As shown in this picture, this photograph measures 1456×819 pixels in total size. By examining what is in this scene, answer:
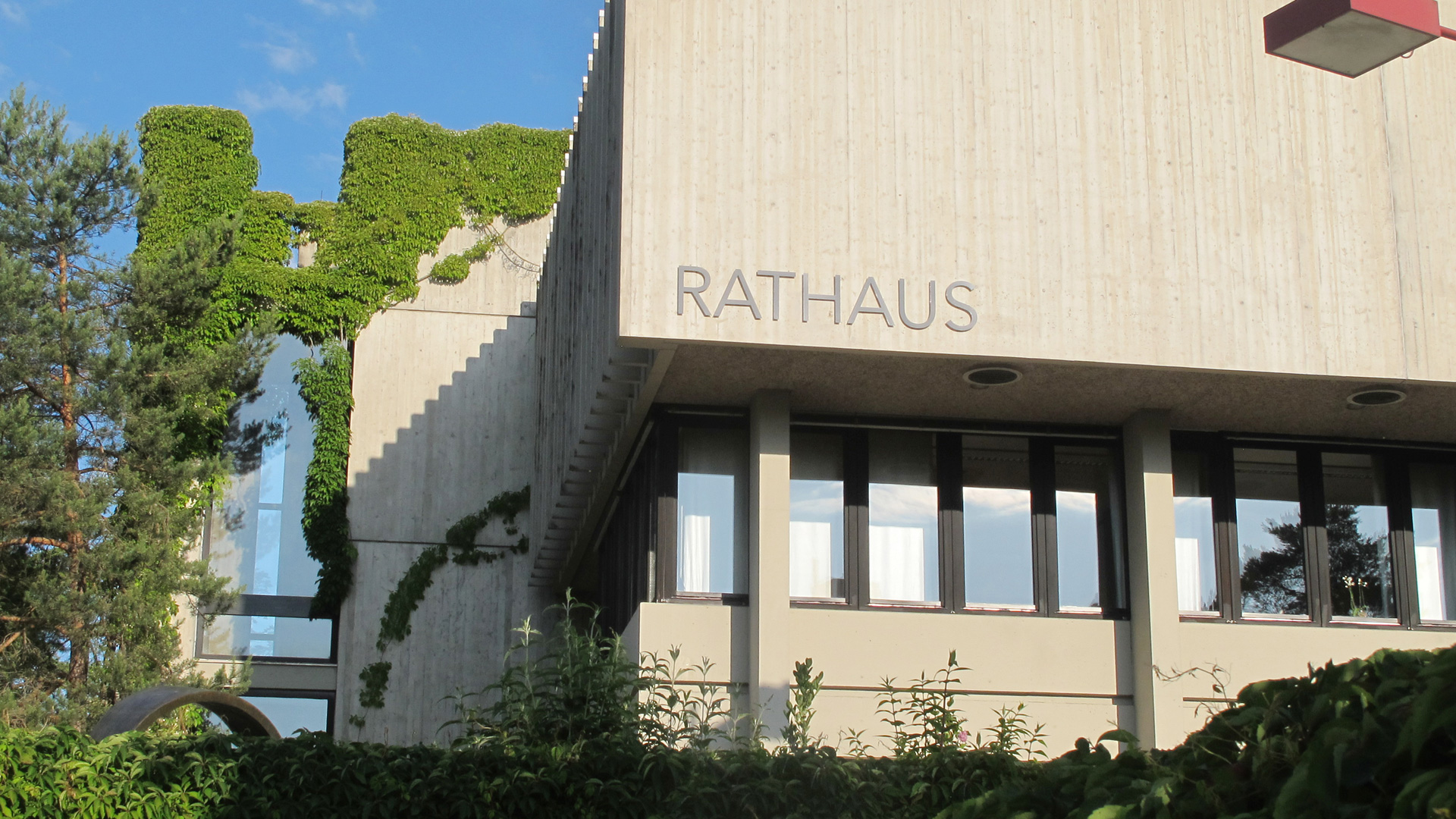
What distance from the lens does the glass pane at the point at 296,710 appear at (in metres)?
23.0

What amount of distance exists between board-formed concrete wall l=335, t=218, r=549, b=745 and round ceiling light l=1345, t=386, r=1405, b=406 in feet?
43.0

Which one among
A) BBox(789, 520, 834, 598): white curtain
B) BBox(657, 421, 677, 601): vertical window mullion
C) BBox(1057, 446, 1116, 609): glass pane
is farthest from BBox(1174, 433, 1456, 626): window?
BBox(657, 421, 677, 601): vertical window mullion

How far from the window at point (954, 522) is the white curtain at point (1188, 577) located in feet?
1.96

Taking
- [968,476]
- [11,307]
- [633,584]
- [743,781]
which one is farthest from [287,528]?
[743,781]

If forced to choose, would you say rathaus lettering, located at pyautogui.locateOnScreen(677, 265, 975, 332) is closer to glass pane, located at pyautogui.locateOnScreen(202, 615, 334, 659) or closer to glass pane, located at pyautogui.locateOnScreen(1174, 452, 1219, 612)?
glass pane, located at pyautogui.locateOnScreen(1174, 452, 1219, 612)

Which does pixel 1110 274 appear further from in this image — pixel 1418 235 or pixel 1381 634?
pixel 1381 634

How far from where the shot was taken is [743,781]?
8.06 metres

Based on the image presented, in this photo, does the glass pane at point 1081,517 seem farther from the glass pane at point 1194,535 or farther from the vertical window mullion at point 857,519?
the vertical window mullion at point 857,519

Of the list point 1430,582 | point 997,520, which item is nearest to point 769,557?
point 997,520

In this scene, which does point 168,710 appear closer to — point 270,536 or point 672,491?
point 672,491

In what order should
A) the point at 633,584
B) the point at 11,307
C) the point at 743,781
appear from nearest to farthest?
the point at 743,781
the point at 633,584
the point at 11,307

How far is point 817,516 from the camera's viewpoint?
44.9 ft

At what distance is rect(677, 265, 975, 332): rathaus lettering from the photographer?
11508mm

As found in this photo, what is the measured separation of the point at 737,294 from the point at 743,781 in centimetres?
460
